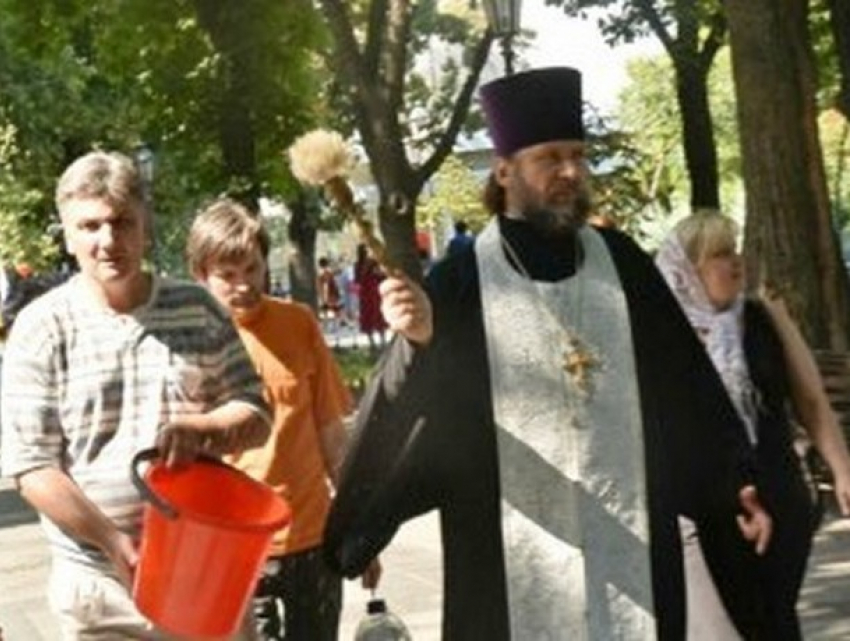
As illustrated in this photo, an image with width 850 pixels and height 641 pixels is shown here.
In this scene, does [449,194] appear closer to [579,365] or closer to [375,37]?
[375,37]

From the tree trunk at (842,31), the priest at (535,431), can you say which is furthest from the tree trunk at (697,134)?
the priest at (535,431)

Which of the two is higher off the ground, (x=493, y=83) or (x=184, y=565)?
(x=493, y=83)

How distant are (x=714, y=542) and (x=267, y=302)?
156 centimetres

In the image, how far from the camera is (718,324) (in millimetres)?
5430

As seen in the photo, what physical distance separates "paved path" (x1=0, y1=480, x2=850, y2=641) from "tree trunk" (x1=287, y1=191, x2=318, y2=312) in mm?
18533

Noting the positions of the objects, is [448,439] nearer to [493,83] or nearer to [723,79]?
[493,83]

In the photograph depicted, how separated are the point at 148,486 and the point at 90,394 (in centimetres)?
28

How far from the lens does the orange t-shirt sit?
5.26 m

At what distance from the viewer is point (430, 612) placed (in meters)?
8.51

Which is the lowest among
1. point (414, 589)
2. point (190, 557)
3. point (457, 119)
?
point (414, 589)

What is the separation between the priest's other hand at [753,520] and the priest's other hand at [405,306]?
3.52 feet

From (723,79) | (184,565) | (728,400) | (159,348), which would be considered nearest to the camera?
(184,565)

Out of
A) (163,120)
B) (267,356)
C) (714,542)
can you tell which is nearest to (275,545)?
(267,356)

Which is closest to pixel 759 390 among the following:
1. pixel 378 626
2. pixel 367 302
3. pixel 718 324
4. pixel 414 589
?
pixel 718 324
